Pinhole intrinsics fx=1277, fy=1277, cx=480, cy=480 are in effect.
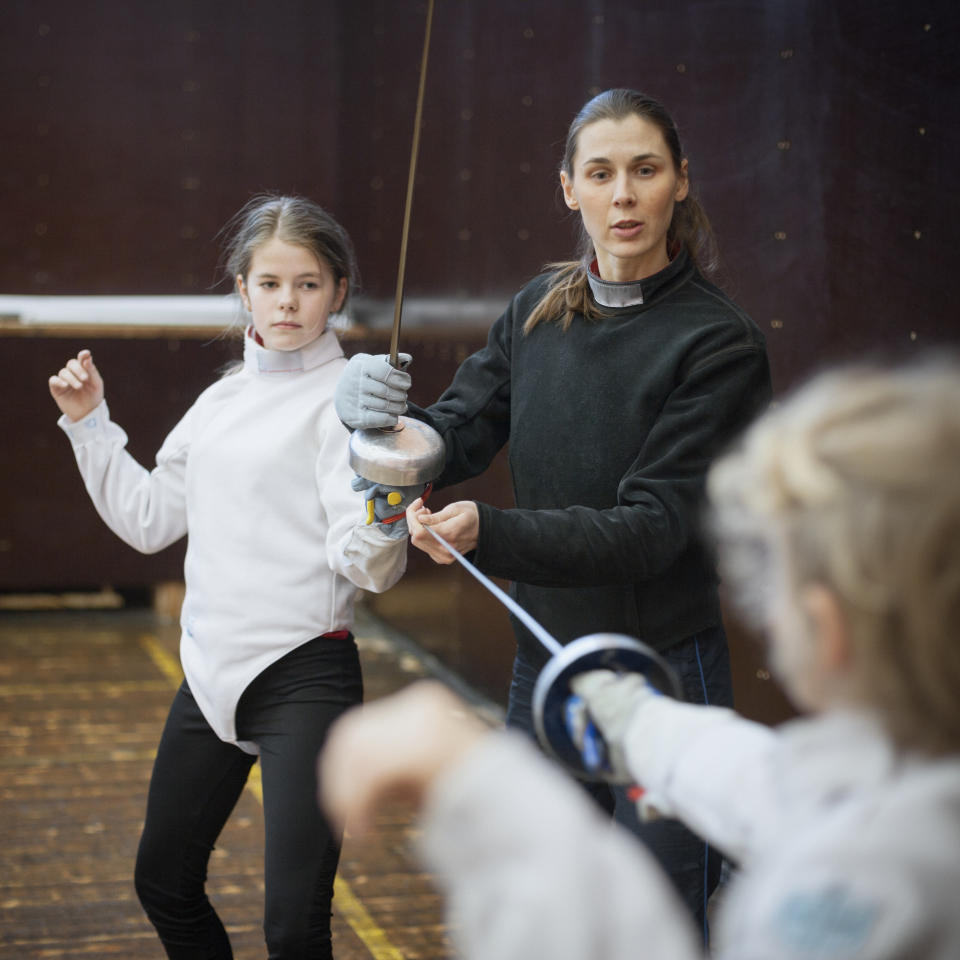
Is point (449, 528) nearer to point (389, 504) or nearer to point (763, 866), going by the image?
point (389, 504)

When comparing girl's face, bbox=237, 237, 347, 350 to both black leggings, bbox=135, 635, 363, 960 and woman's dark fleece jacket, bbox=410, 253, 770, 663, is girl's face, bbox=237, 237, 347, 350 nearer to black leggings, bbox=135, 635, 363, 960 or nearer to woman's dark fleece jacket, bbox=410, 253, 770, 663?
woman's dark fleece jacket, bbox=410, 253, 770, 663

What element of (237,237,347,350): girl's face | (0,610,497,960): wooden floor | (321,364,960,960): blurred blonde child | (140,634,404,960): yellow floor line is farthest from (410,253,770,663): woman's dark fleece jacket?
(0,610,497,960): wooden floor

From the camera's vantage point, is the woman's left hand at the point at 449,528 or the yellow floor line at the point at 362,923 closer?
the woman's left hand at the point at 449,528

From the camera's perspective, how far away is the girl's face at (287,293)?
1.88 m

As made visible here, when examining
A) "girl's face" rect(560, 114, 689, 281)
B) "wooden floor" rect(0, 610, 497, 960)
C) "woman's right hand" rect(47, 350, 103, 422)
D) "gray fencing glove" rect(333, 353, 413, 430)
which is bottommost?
"wooden floor" rect(0, 610, 497, 960)

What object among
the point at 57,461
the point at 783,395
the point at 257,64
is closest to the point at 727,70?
the point at 783,395

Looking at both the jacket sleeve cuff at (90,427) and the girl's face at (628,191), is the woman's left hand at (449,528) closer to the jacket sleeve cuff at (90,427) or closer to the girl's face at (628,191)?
the girl's face at (628,191)

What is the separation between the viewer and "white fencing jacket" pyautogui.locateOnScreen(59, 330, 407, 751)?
175 cm

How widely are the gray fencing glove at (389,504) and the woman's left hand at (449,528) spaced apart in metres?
0.12

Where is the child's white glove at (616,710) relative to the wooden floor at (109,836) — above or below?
above

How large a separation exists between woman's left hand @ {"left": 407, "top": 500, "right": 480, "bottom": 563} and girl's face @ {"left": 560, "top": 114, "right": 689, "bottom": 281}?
41cm

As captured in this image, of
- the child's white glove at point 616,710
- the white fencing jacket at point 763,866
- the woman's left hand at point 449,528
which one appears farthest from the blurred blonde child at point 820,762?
the woman's left hand at point 449,528

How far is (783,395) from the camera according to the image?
258cm

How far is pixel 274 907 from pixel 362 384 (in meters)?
0.69
